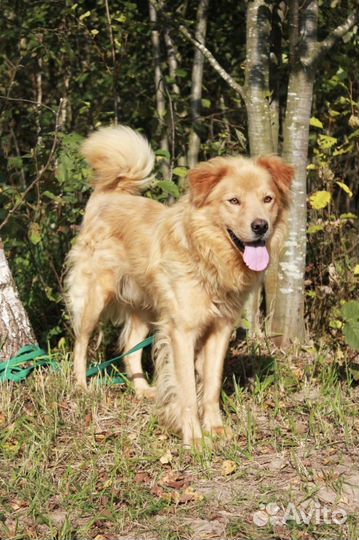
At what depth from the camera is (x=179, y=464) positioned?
379cm

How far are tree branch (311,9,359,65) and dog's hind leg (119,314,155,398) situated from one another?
7.44 feet

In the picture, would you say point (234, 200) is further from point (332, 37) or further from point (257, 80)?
point (332, 37)

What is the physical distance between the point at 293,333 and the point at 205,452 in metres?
1.85

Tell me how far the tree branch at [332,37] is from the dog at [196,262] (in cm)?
134

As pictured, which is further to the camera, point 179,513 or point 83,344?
point 83,344

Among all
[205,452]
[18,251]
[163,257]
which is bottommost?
[205,452]

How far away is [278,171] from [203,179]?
46 cm

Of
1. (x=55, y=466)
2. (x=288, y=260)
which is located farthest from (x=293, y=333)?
(x=55, y=466)

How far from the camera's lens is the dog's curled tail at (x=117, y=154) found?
198 inches

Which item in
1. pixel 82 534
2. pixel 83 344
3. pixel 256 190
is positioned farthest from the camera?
pixel 83 344

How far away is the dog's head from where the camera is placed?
154 inches

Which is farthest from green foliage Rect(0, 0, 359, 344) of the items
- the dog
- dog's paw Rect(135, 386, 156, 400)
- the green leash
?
dog's paw Rect(135, 386, 156, 400)

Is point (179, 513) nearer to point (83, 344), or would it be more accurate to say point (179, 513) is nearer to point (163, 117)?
point (83, 344)

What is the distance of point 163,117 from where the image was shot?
6.32 metres
